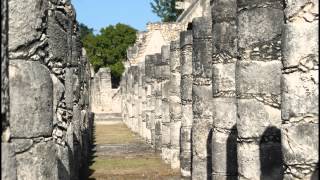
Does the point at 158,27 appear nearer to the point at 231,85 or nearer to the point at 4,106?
the point at 231,85

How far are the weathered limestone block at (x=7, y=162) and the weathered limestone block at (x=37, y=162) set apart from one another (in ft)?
7.90

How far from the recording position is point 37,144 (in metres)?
6.45

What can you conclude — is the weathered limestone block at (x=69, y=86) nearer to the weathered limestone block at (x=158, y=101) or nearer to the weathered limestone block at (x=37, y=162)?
the weathered limestone block at (x=37, y=162)

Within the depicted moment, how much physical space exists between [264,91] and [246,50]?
0.50m

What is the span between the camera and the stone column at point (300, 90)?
6.14 m

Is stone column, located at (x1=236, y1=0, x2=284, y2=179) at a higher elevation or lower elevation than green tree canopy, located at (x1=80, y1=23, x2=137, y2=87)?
lower

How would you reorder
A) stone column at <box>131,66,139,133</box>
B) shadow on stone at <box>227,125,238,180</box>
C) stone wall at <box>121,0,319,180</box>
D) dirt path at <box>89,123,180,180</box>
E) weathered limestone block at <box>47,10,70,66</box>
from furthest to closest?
1. stone column at <box>131,66,139,133</box>
2. dirt path at <box>89,123,180,180</box>
3. shadow on stone at <box>227,125,238,180</box>
4. weathered limestone block at <box>47,10,70,66</box>
5. stone wall at <box>121,0,319,180</box>

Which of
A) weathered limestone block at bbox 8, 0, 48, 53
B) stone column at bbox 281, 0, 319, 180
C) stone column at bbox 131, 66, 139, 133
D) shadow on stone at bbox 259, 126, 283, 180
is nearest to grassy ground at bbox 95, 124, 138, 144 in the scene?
stone column at bbox 131, 66, 139, 133

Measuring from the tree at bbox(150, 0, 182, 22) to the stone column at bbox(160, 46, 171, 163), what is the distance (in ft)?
153

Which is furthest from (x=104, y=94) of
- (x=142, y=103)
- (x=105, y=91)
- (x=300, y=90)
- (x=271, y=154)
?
(x=300, y=90)

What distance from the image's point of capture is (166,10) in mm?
67188

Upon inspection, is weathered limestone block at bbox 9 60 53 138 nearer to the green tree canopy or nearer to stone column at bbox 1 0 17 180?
stone column at bbox 1 0 17 180

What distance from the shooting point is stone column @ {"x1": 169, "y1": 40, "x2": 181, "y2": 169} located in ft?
53.8

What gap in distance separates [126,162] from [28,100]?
10855 mm
